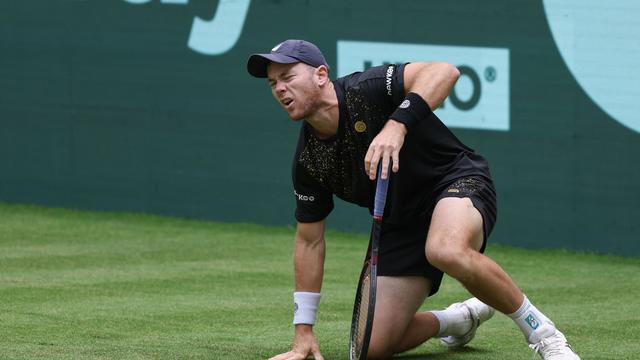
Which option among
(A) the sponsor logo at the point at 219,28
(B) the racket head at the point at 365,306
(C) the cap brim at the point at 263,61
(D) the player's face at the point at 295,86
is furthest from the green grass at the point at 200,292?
(A) the sponsor logo at the point at 219,28

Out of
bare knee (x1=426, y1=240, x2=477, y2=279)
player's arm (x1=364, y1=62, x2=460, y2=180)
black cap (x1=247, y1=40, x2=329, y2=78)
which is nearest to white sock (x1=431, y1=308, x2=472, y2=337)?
bare knee (x1=426, y1=240, x2=477, y2=279)

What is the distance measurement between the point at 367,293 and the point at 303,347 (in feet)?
1.63

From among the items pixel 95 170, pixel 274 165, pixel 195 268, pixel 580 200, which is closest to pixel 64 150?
pixel 95 170

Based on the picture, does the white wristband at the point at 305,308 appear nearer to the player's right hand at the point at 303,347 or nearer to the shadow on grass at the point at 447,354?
the player's right hand at the point at 303,347

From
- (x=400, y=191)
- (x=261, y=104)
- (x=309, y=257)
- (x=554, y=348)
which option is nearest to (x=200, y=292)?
(x=309, y=257)

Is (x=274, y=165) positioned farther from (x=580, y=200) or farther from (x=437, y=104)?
(x=437, y=104)

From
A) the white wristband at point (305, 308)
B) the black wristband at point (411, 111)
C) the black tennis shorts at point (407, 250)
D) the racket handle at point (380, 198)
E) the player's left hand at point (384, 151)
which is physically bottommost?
the white wristband at point (305, 308)

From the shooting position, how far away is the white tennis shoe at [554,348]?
5.61 meters

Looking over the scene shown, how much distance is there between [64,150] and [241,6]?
212 centimetres

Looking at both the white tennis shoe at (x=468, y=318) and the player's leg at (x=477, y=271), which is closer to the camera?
the player's leg at (x=477, y=271)

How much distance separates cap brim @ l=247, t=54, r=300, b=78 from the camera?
5.70 metres

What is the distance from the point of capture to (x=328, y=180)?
6.06m

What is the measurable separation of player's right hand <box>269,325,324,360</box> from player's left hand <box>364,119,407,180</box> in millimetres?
925

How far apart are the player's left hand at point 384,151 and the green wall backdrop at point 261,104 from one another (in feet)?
15.7
